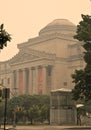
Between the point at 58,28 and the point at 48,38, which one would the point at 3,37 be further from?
the point at 58,28

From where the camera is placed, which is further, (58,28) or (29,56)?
(58,28)

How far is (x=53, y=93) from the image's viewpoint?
176 feet

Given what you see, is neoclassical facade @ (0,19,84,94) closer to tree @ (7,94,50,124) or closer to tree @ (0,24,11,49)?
tree @ (7,94,50,124)

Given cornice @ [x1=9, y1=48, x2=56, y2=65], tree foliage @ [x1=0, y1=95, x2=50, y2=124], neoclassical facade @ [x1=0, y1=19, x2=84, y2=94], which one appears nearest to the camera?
tree foliage @ [x1=0, y1=95, x2=50, y2=124]

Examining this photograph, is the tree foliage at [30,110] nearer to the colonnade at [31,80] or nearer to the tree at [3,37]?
the colonnade at [31,80]

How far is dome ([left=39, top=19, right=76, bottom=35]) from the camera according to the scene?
146675 millimetres

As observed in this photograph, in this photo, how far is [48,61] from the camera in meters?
134

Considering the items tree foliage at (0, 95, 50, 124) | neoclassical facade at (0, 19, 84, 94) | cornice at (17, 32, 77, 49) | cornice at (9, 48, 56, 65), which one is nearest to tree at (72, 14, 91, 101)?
tree foliage at (0, 95, 50, 124)

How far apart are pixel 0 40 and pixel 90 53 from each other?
27.7 m

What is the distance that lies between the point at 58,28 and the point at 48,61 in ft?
61.0

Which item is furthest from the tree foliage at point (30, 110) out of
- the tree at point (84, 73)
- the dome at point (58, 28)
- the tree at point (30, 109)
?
the dome at point (58, 28)

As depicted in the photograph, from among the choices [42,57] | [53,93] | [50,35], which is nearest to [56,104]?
[53,93]

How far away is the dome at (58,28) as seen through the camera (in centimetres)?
14668

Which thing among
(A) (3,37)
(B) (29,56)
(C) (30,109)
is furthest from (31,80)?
(A) (3,37)
